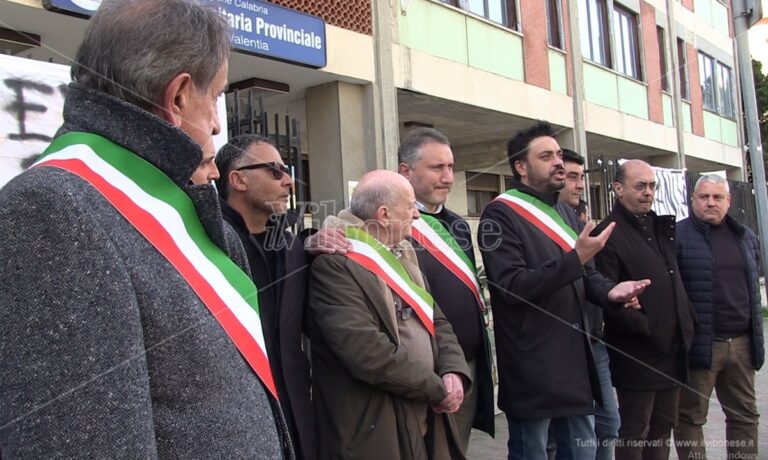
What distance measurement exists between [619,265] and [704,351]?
2.82 feet

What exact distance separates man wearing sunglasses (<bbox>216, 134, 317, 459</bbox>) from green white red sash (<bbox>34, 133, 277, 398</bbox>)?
1.51 meters

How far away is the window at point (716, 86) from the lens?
787 inches

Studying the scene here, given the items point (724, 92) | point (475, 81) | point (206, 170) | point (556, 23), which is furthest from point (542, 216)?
point (724, 92)

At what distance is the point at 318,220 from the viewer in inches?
358

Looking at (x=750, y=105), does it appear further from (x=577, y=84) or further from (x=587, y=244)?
(x=577, y=84)

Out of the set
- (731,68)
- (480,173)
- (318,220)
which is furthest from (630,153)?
(318,220)

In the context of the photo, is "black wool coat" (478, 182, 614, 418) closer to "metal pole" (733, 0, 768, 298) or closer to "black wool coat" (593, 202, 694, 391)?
"black wool coat" (593, 202, 694, 391)

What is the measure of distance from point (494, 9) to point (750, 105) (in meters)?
8.14

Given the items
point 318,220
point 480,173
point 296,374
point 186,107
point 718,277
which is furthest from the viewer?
point 480,173

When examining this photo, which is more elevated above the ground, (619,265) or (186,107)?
(186,107)

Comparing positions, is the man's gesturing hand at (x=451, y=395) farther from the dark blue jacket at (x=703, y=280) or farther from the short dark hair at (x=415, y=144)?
the dark blue jacket at (x=703, y=280)

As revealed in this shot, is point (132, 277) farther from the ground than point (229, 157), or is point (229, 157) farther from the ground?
point (229, 157)

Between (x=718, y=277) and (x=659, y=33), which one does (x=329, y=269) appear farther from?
(x=659, y=33)

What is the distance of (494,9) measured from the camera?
473 inches
